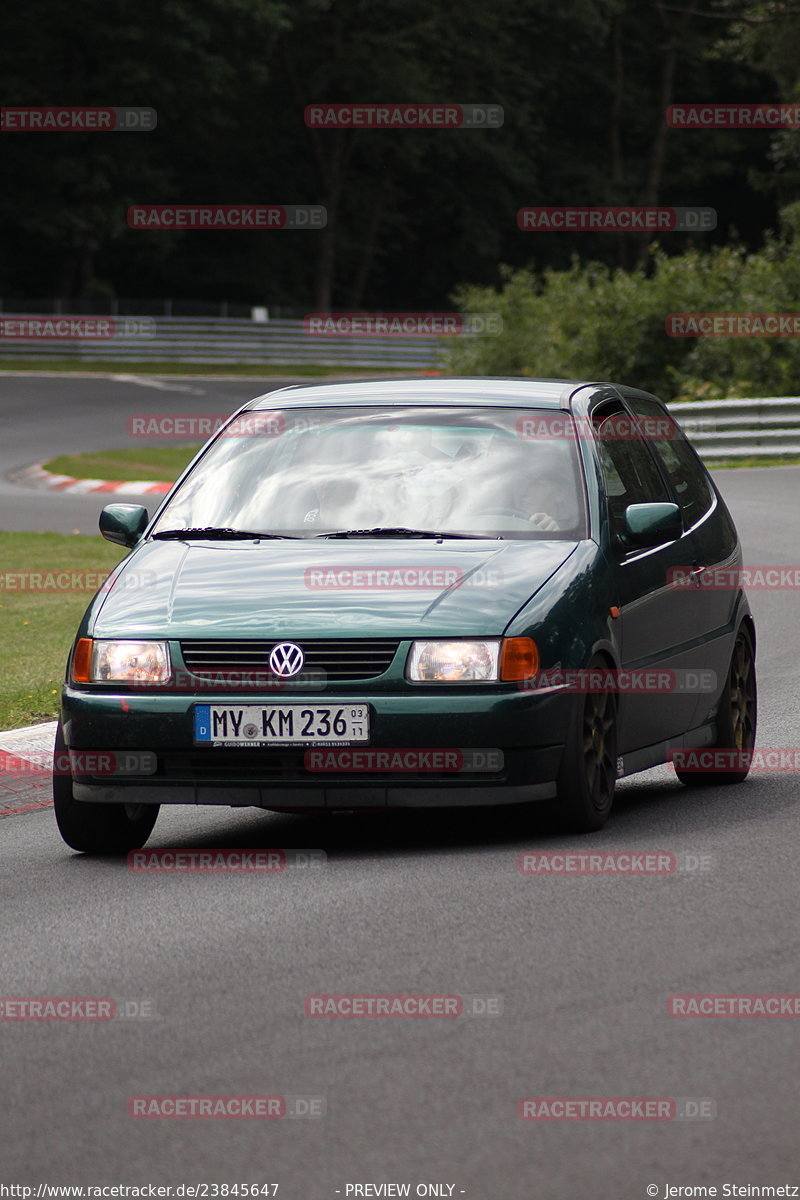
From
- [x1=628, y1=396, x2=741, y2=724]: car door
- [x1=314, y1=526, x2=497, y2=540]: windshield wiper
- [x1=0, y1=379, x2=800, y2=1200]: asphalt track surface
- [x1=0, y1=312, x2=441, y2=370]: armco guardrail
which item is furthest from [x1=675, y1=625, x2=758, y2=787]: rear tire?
[x1=0, y1=312, x2=441, y2=370]: armco guardrail

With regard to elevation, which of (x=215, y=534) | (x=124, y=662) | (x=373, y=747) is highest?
(x=215, y=534)

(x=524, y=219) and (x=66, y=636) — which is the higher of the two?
(x=524, y=219)

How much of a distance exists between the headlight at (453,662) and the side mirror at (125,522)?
1785mm

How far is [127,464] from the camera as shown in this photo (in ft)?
103

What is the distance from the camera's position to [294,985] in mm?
5598

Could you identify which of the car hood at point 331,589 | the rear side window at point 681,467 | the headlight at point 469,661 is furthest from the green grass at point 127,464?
the headlight at point 469,661

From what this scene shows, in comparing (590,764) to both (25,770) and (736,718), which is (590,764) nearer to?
(736,718)

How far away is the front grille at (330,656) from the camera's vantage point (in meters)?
7.00

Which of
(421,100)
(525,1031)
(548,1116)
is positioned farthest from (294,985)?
(421,100)

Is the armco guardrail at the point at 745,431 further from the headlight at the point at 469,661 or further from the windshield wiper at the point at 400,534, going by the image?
the headlight at the point at 469,661

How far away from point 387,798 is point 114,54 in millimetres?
54372

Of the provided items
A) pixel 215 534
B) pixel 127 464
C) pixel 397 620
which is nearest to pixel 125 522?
pixel 215 534

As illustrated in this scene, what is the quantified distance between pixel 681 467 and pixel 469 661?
260 centimetres

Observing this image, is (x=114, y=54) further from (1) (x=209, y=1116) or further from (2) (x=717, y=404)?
(1) (x=209, y=1116)
